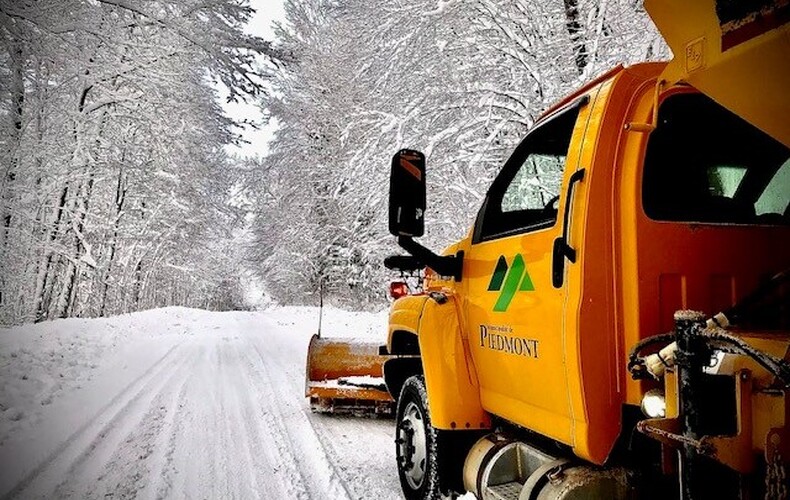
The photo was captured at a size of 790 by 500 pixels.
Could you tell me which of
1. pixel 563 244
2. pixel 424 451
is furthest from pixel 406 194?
pixel 424 451

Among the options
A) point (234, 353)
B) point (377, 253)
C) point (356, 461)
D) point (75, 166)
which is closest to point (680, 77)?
point (356, 461)

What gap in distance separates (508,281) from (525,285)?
19cm

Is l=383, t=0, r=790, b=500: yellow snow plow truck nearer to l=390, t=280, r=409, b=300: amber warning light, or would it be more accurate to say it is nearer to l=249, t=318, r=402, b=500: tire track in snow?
l=249, t=318, r=402, b=500: tire track in snow

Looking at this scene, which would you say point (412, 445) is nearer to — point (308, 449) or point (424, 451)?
point (424, 451)

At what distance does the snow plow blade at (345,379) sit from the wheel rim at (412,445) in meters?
1.92

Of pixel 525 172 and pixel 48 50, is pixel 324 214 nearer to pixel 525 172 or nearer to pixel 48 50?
pixel 48 50

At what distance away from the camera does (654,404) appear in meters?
1.84

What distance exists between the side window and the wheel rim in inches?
53.6

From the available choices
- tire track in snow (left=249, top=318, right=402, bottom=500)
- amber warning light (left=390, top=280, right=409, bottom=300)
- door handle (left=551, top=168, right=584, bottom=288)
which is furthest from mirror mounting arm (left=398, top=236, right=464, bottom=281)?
tire track in snow (left=249, top=318, right=402, bottom=500)

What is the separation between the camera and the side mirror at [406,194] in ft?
9.89

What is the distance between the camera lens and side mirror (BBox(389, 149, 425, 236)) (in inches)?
119

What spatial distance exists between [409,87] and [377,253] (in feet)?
23.0

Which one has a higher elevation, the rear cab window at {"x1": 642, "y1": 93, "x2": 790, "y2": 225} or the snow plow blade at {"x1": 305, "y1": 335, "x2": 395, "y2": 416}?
the rear cab window at {"x1": 642, "y1": 93, "x2": 790, "y2": 225}

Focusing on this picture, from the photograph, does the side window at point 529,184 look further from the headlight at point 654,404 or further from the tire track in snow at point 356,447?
the tire track in snow at point 356,447
